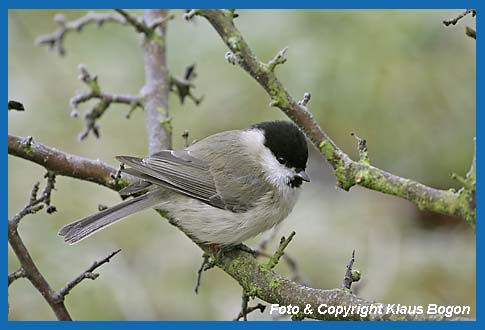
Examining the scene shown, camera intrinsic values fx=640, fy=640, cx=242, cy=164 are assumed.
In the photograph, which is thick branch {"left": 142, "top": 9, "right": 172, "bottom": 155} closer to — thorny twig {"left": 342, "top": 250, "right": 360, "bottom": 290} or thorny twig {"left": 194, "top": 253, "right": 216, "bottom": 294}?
thorny twig {"left": 194, "top": 253, "right": 216, "bottom": 294}

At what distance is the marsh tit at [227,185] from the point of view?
8.58 ft

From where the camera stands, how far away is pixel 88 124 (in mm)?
3051

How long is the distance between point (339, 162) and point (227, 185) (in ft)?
3.56

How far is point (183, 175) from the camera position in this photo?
271 centimetres

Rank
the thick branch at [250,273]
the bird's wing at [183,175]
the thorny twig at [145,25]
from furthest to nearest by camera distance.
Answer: the thorny twig at [145,25]
the bird's wing at [183,175]
the thick branch at [250,273]

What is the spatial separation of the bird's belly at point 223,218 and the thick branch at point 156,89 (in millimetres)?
318

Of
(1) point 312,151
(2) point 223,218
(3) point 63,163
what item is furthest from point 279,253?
(1) point 312,151

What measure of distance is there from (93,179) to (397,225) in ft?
7.43

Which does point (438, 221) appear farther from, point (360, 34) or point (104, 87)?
point (104, 87)

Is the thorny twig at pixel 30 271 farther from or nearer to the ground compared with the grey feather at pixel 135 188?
nearer to the ground

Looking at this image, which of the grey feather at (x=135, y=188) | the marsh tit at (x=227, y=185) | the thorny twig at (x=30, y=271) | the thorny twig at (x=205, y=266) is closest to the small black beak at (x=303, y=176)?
the marsh tit at (x=227, y=185)

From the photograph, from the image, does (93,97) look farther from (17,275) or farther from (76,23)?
(17,275)

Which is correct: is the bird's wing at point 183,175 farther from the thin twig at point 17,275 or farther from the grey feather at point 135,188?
the thin twig at point 17,275

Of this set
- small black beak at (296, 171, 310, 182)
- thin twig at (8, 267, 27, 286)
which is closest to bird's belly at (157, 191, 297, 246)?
small black beak at (296, 171, 310, 182)
